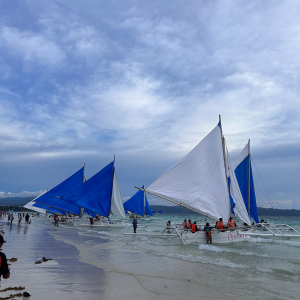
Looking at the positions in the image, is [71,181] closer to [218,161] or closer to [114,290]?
[218,161]

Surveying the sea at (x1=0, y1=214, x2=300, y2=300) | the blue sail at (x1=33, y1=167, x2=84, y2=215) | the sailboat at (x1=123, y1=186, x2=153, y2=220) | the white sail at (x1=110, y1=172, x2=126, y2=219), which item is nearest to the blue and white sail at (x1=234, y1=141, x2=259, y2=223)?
the sea at (x1=0, y1=214, x2=300, y2=300)

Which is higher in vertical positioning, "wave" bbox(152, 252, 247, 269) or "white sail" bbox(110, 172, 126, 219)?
"white sail" bbox(110, 172, 126, 219)

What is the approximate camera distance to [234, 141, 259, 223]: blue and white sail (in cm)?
2905

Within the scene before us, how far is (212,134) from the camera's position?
1916 centimetres

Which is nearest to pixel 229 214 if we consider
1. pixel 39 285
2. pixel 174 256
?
pixel 174 256

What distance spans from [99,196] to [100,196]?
0.41 feet

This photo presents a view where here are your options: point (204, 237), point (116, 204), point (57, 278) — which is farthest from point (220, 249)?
point (116, 204)

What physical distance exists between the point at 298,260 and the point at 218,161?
24.2ft

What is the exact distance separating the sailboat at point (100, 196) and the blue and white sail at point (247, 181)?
15223 mm

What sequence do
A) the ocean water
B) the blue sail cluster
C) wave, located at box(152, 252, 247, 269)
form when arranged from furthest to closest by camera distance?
the blue sail cluster → wave, located at box(152, 252, 247, 269) → the ocean water

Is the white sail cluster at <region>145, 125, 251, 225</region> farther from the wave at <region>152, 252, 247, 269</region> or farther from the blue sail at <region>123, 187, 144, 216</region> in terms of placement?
the blue sail at <region>123, 187, 144, 216</region>

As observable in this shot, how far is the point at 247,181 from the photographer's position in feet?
98.0

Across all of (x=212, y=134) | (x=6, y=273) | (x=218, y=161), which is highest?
(x=212, y=134)

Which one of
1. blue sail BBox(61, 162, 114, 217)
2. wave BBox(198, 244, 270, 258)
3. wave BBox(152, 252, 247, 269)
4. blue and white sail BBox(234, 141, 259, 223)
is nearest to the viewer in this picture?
wave BBox(152, 252, 247, 269)
